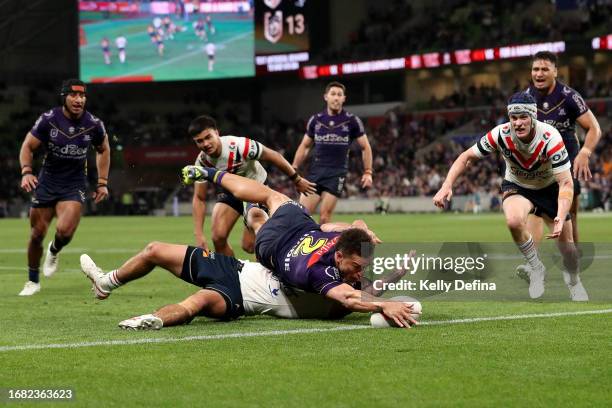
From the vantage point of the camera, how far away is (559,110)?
37.7 feet

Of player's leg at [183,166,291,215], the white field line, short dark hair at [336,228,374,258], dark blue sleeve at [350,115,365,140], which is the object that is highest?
the white field line

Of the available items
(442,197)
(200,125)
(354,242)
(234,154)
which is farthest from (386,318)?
(234,154)

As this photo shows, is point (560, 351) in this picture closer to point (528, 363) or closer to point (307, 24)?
point (528, 363)

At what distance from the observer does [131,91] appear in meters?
66.0

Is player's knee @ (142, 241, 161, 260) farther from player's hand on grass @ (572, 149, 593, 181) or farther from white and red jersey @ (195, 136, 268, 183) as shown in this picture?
player's hand on grass @ (572, 149, 593, 181)

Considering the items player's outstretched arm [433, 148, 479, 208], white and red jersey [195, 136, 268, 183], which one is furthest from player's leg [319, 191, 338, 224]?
player's outstretched arm [433, 148, 479, 208]

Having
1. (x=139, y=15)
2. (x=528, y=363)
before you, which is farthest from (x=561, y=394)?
(x=139, y=15)

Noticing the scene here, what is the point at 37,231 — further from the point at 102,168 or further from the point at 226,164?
the point at 226,164

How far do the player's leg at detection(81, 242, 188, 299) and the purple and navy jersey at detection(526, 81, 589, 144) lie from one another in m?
4.44

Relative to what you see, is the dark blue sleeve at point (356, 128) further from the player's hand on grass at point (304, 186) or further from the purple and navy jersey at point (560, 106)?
the player's hand on grass at point (304, 186)

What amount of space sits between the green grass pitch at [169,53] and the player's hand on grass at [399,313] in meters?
48.4

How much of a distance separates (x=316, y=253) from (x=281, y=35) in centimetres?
5182

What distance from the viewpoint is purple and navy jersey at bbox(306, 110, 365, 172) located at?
16.8m

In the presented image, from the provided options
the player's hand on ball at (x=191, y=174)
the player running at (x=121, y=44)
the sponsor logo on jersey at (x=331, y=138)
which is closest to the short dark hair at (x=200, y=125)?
the player's hand on ball at (x=191, y=174)
